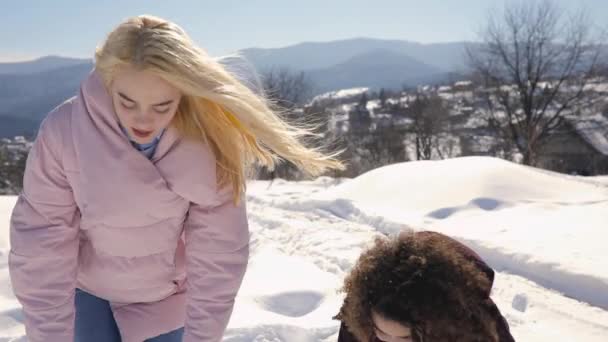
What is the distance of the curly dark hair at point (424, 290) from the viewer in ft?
4.66

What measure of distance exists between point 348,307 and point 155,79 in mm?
965

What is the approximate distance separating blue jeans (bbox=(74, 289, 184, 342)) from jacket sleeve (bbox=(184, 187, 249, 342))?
0.30 meters

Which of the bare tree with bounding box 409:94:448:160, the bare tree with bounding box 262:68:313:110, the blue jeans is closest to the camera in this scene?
the blue jeans

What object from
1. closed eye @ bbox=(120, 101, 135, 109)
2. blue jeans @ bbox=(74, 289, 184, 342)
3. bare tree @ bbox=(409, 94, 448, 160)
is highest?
closed eye @ bbox=(120, 101, 135, 109)

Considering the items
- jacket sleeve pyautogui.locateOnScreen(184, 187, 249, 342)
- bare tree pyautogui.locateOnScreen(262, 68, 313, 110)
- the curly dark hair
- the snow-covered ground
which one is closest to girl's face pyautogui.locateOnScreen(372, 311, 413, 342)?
the curly dark hair

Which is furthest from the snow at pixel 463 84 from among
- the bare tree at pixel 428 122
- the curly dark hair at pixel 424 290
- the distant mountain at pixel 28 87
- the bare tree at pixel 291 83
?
the distant mountain at pixel 28 87

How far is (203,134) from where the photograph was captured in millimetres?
1683

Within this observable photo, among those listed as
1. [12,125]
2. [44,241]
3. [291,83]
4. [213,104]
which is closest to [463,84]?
[291,83]

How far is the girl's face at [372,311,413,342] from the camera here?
4.76 feet

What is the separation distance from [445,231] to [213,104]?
5.09 meters

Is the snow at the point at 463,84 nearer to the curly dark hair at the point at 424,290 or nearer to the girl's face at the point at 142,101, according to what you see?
the curly dark hair at the point at 424,290

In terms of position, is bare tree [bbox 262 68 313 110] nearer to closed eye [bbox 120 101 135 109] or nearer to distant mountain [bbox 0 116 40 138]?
closed eye [bbox 120 101 135 109]

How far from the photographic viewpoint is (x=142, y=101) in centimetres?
151

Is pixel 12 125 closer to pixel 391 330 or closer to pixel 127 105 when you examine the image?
pixel 127 105
